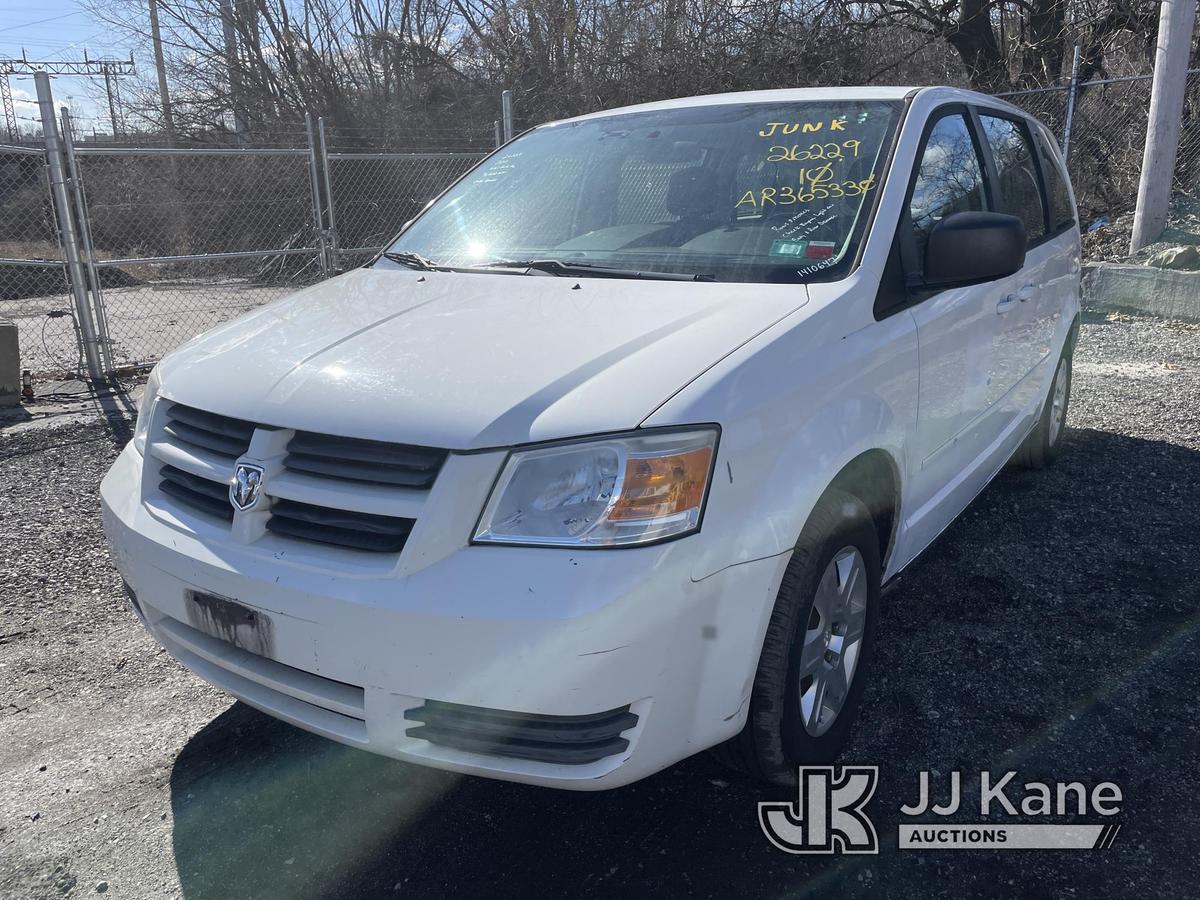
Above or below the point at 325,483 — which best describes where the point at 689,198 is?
above

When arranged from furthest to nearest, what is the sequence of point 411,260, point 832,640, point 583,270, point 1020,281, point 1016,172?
1. point 1016,172
2. point 1020,281
3. point 411,260
4. point 583,270
5. point 832,640

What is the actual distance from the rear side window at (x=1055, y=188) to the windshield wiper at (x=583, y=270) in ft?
8.43

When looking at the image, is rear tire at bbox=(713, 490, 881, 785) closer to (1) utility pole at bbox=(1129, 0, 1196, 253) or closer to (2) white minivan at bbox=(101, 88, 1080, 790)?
(2) white minivan at bbox=(101, 88, 1080, 790)

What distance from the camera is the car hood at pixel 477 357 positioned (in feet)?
6.64

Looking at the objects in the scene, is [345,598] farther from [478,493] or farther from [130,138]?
[130,138]

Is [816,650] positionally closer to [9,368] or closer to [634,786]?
[634,786]

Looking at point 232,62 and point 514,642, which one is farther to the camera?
point 232,62

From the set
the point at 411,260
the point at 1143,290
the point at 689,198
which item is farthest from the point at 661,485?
the point at 1143,290

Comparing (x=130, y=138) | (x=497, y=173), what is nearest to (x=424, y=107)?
(x=130, y=138)

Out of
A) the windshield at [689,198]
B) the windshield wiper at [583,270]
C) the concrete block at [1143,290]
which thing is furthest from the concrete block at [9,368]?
the concrete block at [1143,290]

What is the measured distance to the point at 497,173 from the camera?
379 centimetres

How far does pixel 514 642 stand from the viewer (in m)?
1.84

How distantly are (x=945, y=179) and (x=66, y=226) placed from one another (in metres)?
6.47

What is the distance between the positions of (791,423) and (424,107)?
55.8 ft
